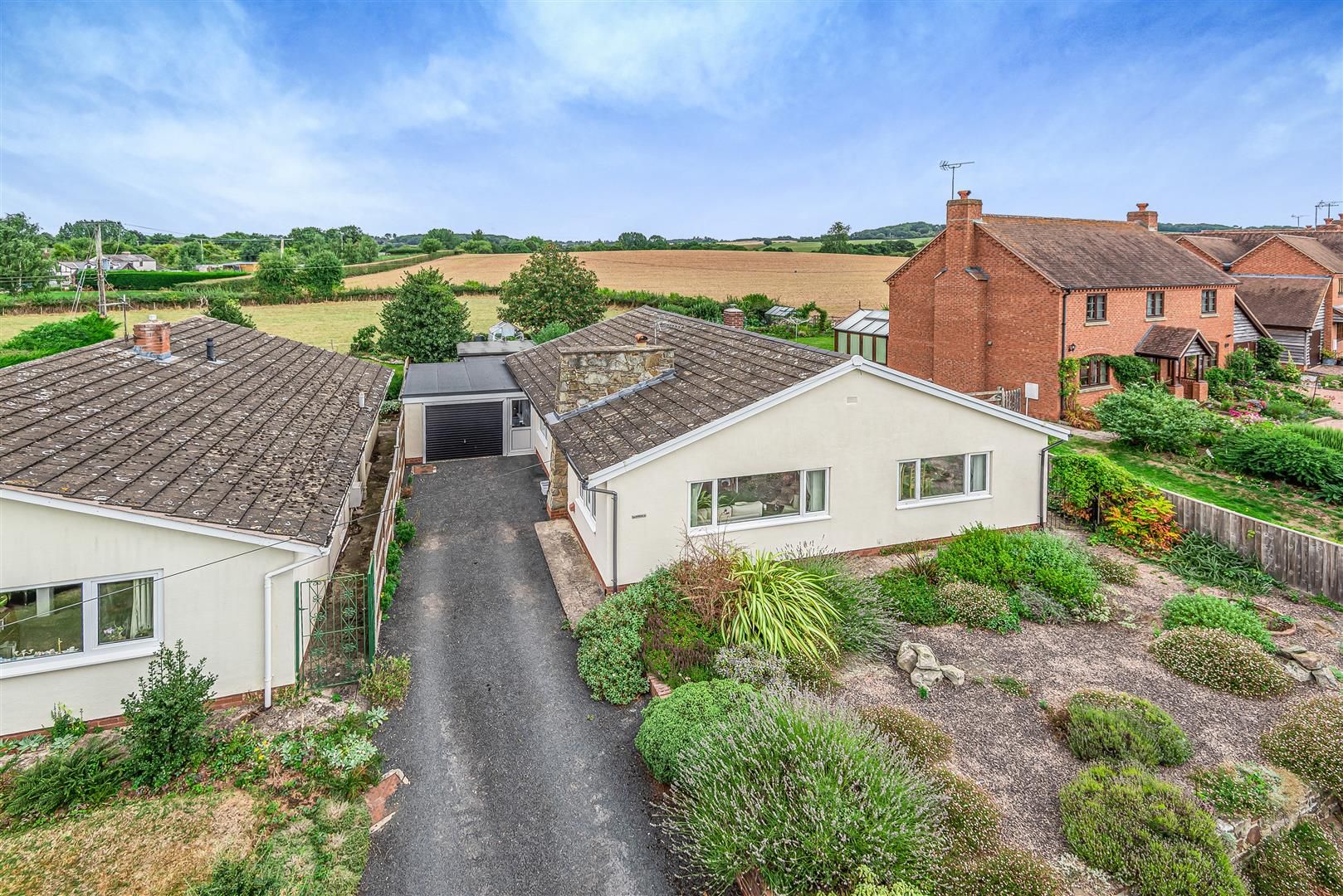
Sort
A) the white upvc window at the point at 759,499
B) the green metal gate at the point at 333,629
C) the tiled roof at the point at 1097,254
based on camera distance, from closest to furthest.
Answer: the green metal gate at the point at 333,629, the white upvc window at the point at 759,499, the tiled roof at the point at 1097,254

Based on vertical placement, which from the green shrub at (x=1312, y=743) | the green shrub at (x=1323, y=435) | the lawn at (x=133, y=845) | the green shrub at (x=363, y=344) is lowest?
the lawn at (x=133, y=845)

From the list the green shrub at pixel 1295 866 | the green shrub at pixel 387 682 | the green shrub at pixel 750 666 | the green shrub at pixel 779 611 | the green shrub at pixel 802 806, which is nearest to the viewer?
the green shrub at pixel 802 806

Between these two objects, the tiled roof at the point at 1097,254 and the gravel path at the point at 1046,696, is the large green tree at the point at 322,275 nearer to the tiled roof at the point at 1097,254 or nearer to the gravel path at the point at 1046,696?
the tiled roof at the point at 1097,254

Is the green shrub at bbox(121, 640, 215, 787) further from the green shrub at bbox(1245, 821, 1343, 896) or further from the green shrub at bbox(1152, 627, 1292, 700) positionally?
the green shrub at bbox(1152, 627, 1292, 700)

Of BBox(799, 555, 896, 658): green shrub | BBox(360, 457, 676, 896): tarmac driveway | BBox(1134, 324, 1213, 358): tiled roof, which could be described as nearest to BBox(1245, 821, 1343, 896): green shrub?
BBox(799, 555, 896, 658): green shrub

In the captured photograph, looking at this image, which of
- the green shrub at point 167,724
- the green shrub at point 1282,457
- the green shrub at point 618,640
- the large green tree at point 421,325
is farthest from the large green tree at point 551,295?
the green shrub at point 167,724

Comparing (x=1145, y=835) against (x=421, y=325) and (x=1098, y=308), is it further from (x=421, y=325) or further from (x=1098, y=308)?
(x=421, y=325)

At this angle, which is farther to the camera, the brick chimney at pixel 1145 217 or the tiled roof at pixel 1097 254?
the brick chimney at pixel 1145 217
